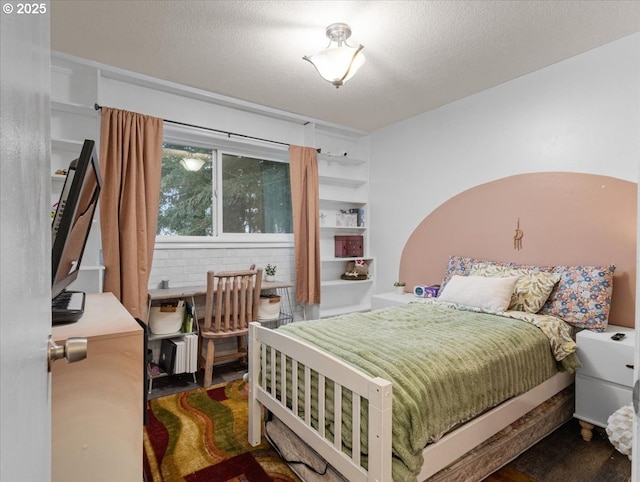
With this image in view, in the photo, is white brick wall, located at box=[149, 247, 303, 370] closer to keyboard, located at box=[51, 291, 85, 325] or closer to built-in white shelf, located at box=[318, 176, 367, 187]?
built-in white shelf, located at box=[318, 176, 367, 187]

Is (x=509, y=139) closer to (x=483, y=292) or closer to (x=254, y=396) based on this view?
(x=483, y=292)

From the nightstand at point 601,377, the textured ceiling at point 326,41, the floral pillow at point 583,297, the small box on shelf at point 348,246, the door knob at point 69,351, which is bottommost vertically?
the nightstand at point 601,377

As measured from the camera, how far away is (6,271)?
1.18ft

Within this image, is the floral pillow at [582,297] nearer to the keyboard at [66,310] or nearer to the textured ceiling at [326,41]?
the textured ceiling at [326,41]

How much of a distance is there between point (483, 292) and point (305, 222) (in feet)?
6.35

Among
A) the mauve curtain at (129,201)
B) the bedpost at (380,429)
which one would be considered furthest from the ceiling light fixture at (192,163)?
the bedpost at (380,429)

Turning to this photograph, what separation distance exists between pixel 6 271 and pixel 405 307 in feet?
8.18

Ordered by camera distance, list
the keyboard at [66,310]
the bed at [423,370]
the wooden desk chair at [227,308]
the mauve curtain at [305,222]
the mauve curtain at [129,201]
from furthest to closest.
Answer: the mauve curtain at [305,222] < the wooden desk chair at [227,308] < the mauve curtain at [129,201] < the bed at [423,370] < the keyboard at [66,310]

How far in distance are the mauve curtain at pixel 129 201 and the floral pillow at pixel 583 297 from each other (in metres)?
3.05

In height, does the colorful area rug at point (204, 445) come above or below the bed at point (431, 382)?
below

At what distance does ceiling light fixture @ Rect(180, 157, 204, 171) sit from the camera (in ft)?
11.1

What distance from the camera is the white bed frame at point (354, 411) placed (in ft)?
3.98

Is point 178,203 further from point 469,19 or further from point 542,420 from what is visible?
point 542,420

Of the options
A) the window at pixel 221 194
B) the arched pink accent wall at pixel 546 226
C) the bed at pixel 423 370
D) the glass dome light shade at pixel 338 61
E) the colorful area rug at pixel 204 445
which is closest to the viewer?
the bed at pixel 423 370
